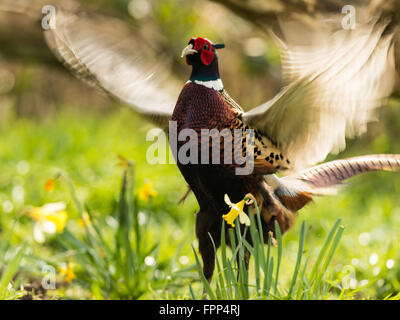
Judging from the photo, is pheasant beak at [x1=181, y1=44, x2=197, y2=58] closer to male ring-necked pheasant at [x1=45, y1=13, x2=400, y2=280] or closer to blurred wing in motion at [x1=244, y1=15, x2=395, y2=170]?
male ring-necked pheasant at [x1=45, y1=13, x2=400, y2=280]

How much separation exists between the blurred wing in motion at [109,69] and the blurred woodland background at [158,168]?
130 millimetres

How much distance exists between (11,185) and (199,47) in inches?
100

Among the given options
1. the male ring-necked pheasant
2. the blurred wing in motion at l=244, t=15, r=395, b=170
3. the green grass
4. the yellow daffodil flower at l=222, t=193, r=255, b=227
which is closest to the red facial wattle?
the male ring-necked pheasant

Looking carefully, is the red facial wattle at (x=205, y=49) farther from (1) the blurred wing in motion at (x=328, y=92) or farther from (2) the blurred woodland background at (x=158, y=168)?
(2) the blurred woodland background at (x=158, y=168)

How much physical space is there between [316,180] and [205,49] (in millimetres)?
566

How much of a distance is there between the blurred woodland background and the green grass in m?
0.01

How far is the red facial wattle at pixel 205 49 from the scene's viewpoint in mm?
1440

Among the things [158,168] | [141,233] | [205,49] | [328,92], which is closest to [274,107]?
[328,92]

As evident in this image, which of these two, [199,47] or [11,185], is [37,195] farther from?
[199,47]

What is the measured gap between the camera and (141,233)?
2.59m

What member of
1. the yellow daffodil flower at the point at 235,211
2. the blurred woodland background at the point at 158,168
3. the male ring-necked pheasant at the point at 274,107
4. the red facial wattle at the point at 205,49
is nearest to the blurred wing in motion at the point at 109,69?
the male ring-necked pheasant at the point at 274,107

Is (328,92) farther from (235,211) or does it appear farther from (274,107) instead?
A: (235,211)

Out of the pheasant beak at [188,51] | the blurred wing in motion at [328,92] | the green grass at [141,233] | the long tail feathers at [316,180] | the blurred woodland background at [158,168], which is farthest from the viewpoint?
the blurred woodland background at [158,168]

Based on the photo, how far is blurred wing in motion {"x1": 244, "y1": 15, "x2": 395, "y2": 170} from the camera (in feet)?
4.33
